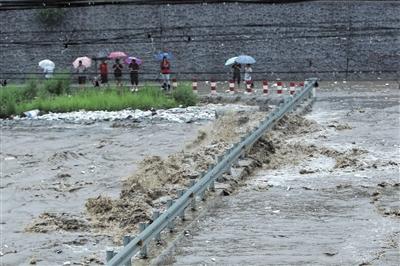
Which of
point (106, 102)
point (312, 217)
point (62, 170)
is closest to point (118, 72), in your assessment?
point (106, 102)

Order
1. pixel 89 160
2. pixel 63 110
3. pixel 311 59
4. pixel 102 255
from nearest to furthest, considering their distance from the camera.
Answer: pixel 102 255 → pixel 89 160 → pixel 63 110 → pixel 311 59

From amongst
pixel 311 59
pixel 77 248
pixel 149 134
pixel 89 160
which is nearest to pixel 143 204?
pixel 77 248

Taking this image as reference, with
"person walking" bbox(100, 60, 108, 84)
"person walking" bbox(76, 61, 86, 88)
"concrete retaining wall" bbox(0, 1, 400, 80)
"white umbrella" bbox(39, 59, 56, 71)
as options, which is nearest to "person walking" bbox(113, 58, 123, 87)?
Result: "person walking" bbox(100, 60, 108, 84)

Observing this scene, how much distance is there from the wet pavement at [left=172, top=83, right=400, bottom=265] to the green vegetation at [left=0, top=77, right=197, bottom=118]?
11737mm

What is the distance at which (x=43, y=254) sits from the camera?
9828mm

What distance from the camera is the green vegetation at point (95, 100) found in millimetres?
24797

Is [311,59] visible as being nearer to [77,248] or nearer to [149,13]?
[149,13]

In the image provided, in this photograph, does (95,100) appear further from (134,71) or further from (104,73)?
(104,73)

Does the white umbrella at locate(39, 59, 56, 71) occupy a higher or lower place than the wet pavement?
higher

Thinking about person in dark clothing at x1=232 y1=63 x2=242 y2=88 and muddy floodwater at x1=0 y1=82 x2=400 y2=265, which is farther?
person in dark clothing at x1=232 y1=63 x2=242 y2=88

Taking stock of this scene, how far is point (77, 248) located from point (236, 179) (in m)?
2.32

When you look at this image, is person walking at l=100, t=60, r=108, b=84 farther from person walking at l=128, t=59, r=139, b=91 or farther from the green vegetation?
the green vegetation

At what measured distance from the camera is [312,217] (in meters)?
8.25

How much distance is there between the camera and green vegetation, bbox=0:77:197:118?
81.4 ft
